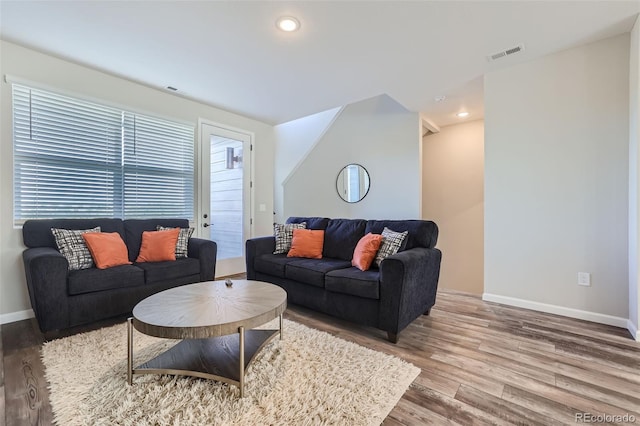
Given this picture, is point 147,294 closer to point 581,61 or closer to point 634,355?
point 634,355

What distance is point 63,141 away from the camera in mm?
2896

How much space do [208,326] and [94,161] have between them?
2.74m

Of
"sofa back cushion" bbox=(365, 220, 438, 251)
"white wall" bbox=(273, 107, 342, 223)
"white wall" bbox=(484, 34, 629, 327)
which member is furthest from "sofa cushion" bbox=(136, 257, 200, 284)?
"white wall" bbox=(484, 34, 629, 327)

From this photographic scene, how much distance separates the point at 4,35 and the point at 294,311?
3584 mm

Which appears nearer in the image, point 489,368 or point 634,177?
point 489,368

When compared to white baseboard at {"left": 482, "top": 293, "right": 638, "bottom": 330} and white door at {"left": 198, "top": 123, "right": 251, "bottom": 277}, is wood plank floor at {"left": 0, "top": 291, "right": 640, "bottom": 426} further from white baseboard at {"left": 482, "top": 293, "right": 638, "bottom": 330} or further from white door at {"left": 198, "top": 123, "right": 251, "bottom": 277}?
white door at {"left": 198, "top": 123, "right": 251, "bottom": 277}

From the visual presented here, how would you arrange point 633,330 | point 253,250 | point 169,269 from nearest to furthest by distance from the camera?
point 633,330 < point 169,269 < point 253,250

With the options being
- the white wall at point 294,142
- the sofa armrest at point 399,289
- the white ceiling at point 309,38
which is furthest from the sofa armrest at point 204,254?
the white wall at point 294,142

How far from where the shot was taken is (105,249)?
8.68 ft

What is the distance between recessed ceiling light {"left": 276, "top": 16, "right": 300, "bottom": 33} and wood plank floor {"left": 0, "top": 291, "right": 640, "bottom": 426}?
2.53 meters

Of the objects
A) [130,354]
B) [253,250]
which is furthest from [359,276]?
[130,354]

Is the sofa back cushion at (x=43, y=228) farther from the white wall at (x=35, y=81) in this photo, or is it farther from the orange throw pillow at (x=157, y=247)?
the orange throw pillow at (x=157, y=247)

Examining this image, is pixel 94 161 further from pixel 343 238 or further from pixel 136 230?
pixel 343 238

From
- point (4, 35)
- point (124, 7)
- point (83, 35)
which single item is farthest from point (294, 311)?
point (4, 35)
